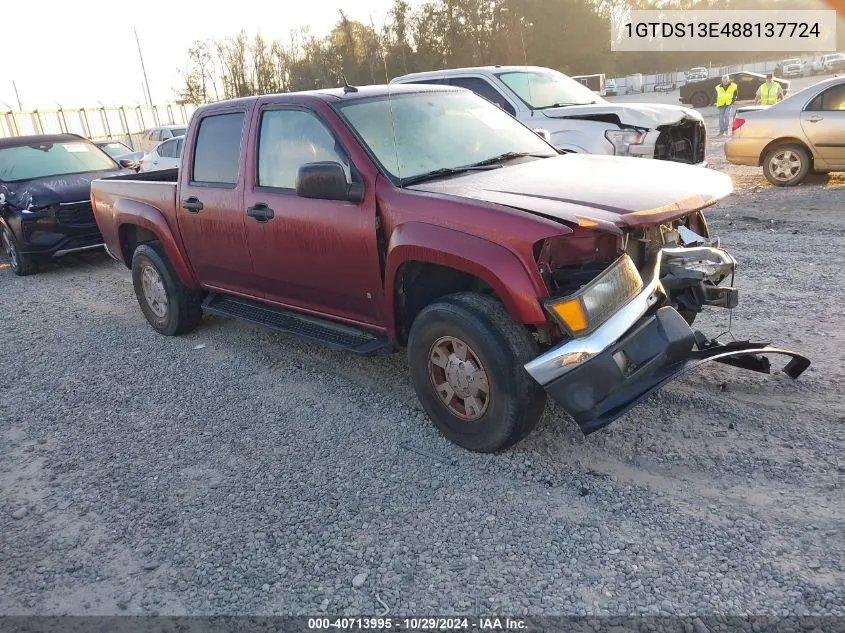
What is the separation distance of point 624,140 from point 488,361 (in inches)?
253

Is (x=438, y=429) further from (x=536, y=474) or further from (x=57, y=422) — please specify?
(x=57, y=422)

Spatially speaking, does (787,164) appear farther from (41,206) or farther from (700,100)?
(700,100)

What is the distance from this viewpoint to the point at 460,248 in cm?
334

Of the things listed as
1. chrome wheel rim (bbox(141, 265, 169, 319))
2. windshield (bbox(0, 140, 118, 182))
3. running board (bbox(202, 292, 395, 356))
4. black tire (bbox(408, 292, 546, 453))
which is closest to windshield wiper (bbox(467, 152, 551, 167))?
black tire (bbox(408, 292, 546, 453))

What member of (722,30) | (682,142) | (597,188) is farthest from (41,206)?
(722,30)

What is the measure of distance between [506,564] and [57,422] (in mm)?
3330

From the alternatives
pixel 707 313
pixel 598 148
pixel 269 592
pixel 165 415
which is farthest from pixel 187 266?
pixel 598 148

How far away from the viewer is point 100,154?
10.4m

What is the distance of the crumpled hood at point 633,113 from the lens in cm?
877

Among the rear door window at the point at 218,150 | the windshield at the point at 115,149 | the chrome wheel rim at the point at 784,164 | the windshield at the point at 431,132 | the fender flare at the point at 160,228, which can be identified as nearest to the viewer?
the windshield at the point at 431,132

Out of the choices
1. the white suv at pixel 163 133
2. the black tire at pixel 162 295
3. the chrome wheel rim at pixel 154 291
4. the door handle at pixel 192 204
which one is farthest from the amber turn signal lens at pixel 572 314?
the white suv at pixel 163 133

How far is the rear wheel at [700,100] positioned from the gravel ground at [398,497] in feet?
96.4

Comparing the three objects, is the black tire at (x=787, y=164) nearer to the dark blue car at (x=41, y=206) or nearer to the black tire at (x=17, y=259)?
the dark blue car at (x=41, y=206)

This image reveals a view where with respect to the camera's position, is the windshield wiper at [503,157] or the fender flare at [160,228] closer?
the windshield wiper at [503,157]
